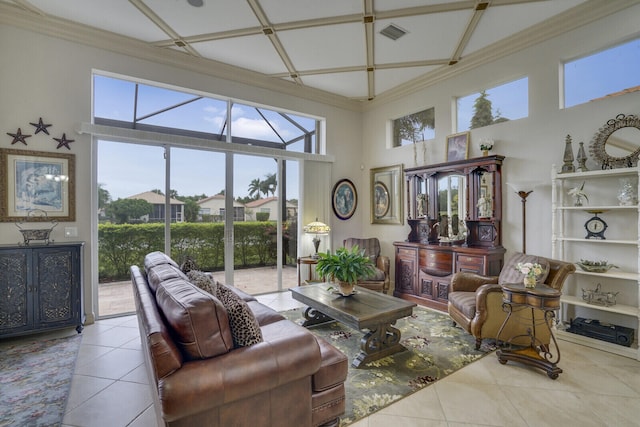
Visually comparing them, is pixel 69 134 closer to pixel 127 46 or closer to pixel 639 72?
pixel 127 46

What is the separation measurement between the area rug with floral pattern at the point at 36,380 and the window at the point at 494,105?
552 cm

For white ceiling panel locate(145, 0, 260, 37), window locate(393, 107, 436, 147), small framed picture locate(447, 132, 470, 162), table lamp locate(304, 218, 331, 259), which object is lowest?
table lamp locate(304, 218, 331, 259)

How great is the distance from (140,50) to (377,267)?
15.3 feet

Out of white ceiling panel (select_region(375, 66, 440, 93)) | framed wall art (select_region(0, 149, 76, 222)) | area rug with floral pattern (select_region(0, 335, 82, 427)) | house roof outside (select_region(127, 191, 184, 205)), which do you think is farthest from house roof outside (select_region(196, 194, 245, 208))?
white ceiling panel (select_region(375, 66, 440, 93))

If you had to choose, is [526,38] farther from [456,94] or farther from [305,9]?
[305,9]

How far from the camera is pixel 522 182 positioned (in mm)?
3926

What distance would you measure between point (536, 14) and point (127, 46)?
5.02m

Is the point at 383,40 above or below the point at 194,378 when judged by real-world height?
above

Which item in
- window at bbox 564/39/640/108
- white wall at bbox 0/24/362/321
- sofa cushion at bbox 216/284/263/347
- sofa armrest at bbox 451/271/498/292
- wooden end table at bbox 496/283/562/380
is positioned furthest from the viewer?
sofa armrest at bbox 451/271/498/292

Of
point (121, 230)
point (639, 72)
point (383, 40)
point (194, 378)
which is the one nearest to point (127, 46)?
point (121, 230)

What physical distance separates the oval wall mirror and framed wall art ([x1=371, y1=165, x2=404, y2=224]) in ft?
8.96

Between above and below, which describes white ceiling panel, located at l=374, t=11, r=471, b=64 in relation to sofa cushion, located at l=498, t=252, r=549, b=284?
above

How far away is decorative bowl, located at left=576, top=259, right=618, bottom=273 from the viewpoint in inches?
122

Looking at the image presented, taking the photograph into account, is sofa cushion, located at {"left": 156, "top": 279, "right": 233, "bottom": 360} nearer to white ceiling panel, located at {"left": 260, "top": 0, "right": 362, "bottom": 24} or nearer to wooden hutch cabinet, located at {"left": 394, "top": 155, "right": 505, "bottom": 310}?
white ceiling panel, located at {"left": 260, "top": 0, "right": 362, "bottom": 24}
